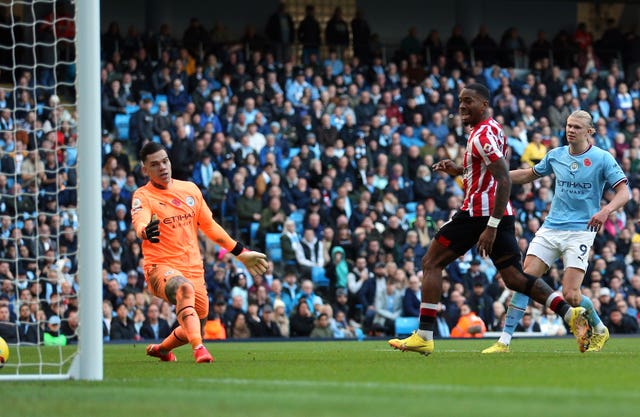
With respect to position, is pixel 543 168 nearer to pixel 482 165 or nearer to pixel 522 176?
pixel 522 176

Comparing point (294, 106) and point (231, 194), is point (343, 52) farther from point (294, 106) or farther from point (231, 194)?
point (231, 194)

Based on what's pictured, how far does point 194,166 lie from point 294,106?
147 inches

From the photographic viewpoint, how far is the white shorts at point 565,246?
1243cm

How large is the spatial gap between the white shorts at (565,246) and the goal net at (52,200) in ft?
15.2

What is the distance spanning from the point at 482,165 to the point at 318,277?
476 inches

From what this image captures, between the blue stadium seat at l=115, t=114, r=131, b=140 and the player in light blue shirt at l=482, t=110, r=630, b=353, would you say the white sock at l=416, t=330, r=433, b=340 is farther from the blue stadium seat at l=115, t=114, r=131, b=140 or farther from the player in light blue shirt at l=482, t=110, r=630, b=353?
the blue stadium seat at l=115, t=114, r=131, b=140

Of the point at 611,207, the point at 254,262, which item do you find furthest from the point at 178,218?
the point at 611,207

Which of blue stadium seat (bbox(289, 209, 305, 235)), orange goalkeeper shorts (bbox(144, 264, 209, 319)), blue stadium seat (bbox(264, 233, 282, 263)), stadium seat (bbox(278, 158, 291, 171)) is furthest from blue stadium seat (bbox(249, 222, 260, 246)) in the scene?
orange goalkeeper shorts (bbox(144, 264, 209, 319))

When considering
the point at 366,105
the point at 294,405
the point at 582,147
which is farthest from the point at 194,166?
the point at 294,405

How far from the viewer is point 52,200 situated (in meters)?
20.7

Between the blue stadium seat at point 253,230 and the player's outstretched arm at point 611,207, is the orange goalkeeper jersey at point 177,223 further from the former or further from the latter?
the blue stadium seat at point 253,230

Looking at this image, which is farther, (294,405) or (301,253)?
(301,253)

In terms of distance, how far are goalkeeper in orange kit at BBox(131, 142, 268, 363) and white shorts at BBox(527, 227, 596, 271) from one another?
2969 mm

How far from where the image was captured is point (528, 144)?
89.8ft
